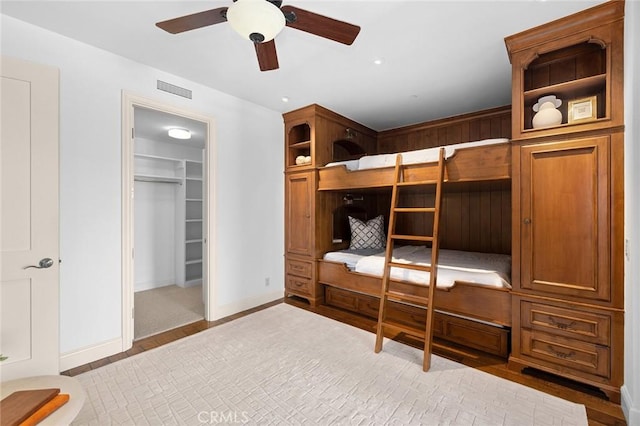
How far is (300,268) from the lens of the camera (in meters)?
3.72

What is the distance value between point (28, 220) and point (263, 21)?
1973mm

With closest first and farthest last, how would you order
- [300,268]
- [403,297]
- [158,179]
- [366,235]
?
[403,297], [300,268], [366,235], [158,179]

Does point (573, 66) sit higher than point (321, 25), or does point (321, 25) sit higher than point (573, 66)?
point (573, 66)

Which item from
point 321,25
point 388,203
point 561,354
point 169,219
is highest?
point 321,25

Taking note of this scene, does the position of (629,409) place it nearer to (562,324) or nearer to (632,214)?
(562,324)

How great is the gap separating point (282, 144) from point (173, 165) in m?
2.11

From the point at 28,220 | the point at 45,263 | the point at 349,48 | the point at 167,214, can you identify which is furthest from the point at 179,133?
the point at 349,48

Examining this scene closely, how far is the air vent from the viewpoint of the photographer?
8.82 feet

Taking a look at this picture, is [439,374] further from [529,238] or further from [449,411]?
[529,238]

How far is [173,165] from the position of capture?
15.3 feet

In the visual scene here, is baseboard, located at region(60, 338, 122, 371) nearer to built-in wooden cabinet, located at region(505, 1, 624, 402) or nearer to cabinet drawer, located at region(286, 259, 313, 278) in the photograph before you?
cabinet drawer, located at region(286, 259, 313, 278)

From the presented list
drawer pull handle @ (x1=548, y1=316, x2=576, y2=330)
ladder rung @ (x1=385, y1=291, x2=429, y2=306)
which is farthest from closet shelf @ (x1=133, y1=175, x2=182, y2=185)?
drawer pull handle @ (x1=548, y1=316, x2=576, y2=330)

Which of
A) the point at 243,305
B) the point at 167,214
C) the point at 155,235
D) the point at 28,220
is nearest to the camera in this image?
the point at 28,220

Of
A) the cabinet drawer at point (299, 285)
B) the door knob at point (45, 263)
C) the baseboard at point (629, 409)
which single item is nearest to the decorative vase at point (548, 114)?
the baseboard at point (629, 409)
